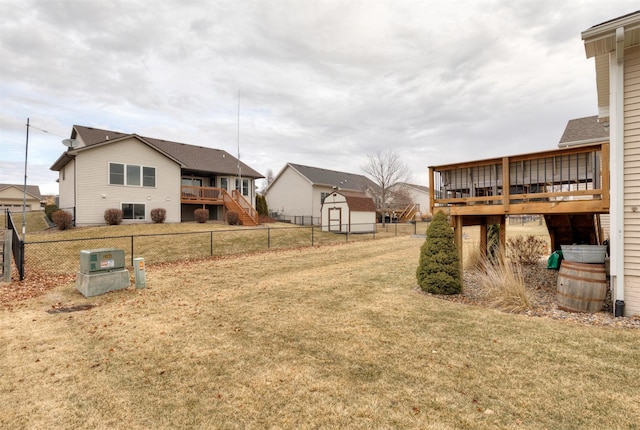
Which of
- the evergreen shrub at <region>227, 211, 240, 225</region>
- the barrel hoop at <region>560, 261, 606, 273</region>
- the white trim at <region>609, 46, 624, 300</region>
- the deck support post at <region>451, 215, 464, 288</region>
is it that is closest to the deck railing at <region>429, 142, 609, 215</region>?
the deck support post at <region>451, 215, 464, 288</region>

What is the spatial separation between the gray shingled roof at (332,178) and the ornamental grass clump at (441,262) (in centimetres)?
2512

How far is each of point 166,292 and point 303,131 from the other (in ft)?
129

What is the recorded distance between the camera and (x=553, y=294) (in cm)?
666

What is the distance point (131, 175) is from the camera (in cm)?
2053

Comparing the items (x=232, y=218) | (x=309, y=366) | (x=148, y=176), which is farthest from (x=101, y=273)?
(x=148, y=176)

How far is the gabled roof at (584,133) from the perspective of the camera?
14.4 meters

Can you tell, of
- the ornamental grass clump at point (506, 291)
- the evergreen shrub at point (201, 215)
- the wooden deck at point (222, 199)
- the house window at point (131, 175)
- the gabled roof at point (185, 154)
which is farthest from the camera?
the wooden deck at point (222, 199)

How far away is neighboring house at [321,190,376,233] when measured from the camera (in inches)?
962

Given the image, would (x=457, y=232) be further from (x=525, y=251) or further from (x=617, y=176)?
(x=525, y=251)

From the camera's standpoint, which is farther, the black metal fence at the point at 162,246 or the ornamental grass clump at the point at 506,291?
the black metal fence at the point at 162,246

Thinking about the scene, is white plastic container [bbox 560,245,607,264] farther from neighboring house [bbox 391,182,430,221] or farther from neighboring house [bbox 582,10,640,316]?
neighboring house [bbox 391,182,430,221]

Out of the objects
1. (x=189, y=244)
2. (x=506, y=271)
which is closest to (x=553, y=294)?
(x=506, y=271)

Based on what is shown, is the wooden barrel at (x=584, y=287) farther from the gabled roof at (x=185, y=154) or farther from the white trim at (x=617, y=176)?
the gabled roof at (x=185, y=154)

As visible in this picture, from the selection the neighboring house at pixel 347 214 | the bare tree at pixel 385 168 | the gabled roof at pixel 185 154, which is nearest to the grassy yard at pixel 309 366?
the neighboring house at pixel 347 214
